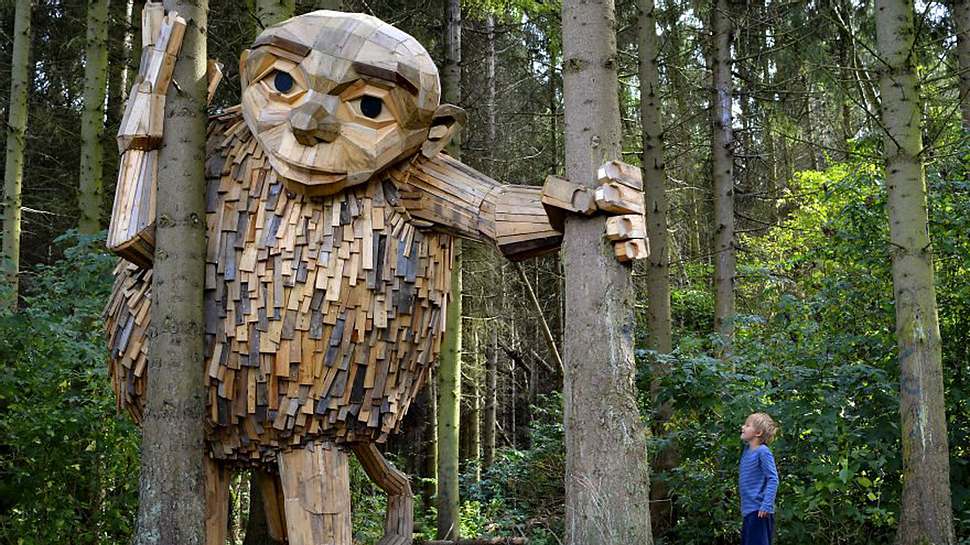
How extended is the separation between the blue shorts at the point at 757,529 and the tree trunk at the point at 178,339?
2.59 meters

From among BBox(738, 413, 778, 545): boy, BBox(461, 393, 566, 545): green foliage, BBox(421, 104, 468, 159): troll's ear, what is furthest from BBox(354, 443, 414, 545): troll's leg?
BBox(461, 393, 566, 545): green foliage

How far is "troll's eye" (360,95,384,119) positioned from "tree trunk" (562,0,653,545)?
870 mm

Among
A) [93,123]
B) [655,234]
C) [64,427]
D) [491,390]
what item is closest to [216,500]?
[64,427]

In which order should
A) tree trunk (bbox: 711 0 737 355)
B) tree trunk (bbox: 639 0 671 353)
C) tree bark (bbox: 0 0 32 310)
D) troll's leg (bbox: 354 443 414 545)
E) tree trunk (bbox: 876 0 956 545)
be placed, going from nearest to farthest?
troll's leg (bbox: 354 443 414 545) → tree trunk (bbox: 876 0 956 545) → tree trunk (bbox: 639 0 671 353) → tree bark (bbox: 0 0 32 310) → tree trunk (bbox: 711 0 737 355)

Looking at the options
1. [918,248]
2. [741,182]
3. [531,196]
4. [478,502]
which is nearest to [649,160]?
[918,248]

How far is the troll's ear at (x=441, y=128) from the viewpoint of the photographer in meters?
3.92

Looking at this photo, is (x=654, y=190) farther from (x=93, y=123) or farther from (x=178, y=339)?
(x=178, y=339)

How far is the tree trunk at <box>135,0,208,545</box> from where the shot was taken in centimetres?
343

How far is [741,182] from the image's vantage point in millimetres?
15086

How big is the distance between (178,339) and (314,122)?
100cm

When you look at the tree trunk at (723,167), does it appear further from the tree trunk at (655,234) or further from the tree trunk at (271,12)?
the tree trunk at (271,12)

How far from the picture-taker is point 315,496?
3727mm

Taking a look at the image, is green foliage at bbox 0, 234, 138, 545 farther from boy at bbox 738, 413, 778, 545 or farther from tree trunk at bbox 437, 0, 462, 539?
boy at bbox 738, 413, 778, 545

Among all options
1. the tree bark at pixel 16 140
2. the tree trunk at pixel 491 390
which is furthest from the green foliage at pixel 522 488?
the tree bark at pixel 16 140
